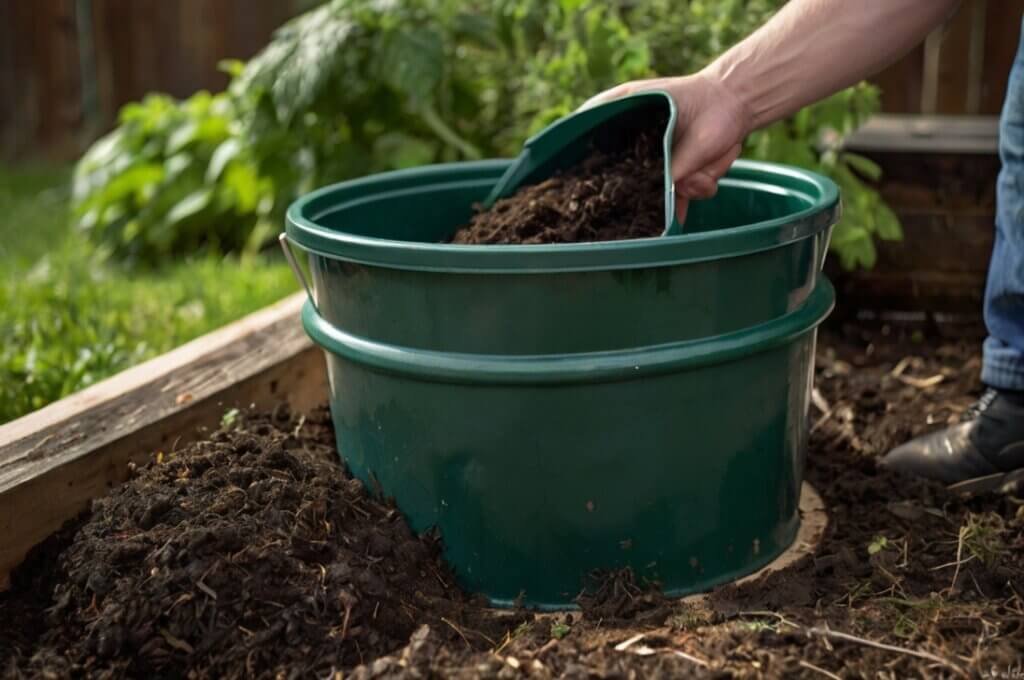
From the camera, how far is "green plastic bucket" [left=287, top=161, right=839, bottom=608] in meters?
1.64

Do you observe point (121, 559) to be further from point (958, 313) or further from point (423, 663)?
point (958, 313)

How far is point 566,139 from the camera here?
7.20ft

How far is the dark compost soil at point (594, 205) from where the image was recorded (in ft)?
6.37

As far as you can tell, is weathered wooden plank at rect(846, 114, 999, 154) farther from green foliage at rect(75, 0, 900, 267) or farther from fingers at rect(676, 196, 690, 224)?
fingers at rect(676, 196, 690, 224)

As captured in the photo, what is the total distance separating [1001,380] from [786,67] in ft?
2.85

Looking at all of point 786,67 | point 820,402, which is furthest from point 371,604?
point 820,402

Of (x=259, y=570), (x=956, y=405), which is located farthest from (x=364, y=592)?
(x=956, y=405)

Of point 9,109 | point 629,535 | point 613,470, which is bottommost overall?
point 9,109

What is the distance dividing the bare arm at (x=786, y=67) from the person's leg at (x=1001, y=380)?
1.49 ft

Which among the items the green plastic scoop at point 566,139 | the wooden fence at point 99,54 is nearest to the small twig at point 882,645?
the green plastic scoop at point 566,139

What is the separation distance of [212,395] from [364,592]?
2.64ft

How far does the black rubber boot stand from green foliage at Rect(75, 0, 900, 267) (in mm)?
596

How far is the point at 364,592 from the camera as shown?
5.37ft

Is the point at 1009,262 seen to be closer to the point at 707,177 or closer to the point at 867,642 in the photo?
the point at 707,177
